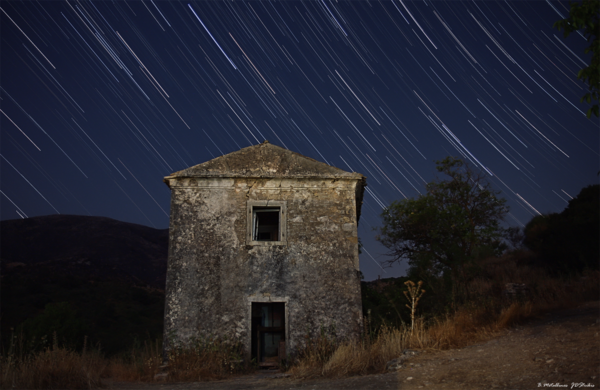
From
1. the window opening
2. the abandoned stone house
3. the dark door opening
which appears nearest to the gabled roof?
the abandoned stone house

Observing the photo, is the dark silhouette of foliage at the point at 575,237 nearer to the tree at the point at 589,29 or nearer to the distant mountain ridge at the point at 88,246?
the tree at the point at 589,29

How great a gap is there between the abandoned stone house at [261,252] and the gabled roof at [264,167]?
25 millimetres

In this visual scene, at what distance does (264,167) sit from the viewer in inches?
411

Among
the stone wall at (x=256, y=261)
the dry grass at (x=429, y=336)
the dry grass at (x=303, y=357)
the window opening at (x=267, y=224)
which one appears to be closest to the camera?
the dry grass at (x=303, y=357)

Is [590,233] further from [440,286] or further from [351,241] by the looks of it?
[351,241]

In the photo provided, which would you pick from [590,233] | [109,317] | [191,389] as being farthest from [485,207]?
[109,317]

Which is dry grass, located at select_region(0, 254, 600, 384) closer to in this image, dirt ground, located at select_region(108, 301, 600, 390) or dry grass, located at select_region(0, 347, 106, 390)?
dry grass, located at select_region(0, 347, 106, 390)

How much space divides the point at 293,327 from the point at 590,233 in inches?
559

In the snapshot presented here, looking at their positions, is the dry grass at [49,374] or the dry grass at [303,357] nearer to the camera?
the dry grass at [49,374]

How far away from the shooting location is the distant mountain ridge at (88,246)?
42250 millimetres

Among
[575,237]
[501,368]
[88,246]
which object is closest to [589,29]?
[501,368]

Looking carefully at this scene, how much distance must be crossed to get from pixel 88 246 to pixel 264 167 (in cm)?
4699

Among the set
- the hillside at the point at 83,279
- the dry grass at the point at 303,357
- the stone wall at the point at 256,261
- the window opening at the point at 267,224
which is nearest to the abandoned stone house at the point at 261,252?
the stone wall at the point at 256,261

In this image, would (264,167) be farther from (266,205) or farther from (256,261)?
(256,261)
